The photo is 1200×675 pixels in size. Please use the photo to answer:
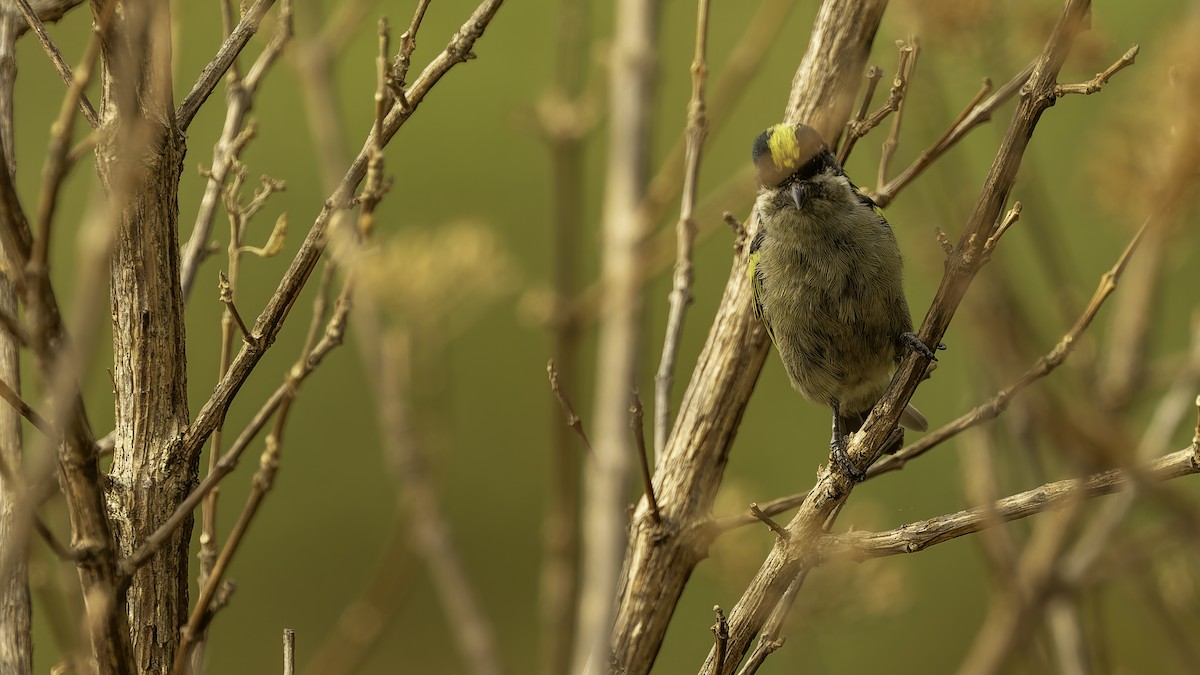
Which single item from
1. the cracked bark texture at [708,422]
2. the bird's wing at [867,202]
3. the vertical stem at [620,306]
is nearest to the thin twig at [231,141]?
the cracked bark texture at [708,422]

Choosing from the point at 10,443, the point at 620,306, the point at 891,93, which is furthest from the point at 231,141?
the point at 620,306

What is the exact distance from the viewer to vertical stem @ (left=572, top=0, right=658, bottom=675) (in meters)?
0.79

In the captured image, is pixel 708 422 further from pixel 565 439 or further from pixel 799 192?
pixel 565 439

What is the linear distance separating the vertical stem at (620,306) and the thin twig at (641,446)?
2.02ft

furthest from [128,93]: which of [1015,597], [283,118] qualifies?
[283,118]

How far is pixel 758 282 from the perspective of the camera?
100 inches

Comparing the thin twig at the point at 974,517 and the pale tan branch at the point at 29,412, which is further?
the thin twig at the point at 974,517

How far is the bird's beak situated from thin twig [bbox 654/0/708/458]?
37 cm

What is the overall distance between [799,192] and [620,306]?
6.21 ft

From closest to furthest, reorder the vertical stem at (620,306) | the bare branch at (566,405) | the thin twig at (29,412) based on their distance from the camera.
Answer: the vertical stem at (620,306) → the thin twig at (29,412) → the bare branch at (566,405)

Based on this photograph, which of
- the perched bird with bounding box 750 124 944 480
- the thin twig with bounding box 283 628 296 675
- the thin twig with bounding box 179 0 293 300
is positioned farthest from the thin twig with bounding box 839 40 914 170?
the thin twig with bounding box 283 628 296 675

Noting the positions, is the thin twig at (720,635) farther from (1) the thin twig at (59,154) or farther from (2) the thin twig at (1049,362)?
(1) the thin twig at (59,154)

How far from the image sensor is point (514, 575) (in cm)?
498

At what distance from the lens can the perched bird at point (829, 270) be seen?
104 inches
